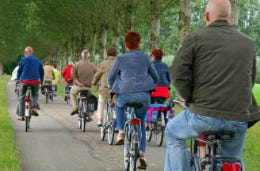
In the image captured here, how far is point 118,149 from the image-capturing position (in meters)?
12.4

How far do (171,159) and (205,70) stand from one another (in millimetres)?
863

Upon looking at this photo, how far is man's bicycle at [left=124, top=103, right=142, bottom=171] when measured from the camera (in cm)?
908

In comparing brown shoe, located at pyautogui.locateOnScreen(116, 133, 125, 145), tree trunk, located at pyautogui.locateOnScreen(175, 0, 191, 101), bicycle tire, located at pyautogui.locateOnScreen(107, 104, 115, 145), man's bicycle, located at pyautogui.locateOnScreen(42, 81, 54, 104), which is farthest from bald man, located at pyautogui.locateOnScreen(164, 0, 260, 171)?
man's bicycle, located at pyautogui.locateOnScreen(42, 81, 54, 104)

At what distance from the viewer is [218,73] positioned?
17.7 feet

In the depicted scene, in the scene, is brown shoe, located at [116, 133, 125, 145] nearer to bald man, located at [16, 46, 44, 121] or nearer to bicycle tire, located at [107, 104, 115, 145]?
bicycle tire, located at [107, 104, 115, 145]

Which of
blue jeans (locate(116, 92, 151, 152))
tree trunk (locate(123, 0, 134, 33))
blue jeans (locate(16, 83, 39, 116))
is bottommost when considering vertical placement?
blue jeans (locate(16, 83, 39, 116))

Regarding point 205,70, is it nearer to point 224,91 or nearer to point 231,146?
point 224,91

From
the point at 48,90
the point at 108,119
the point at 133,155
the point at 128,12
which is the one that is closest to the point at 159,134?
the point at 108,119

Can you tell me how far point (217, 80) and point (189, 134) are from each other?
0.52 meters

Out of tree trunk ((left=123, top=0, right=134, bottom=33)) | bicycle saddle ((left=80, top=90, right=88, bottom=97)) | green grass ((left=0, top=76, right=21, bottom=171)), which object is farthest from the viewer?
tree trunk ((left=123, top=0, right=134, bottom=33))

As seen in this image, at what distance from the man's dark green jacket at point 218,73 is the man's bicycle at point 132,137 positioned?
3.56 meters

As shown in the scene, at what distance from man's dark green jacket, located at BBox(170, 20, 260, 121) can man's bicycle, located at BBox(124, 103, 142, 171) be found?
3562 millimetres

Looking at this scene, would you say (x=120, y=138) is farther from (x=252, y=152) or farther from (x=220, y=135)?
(x=220, y=135)

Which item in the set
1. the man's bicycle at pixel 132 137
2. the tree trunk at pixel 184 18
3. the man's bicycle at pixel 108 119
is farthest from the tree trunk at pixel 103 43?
the man's bicycle at pixel 132 137
